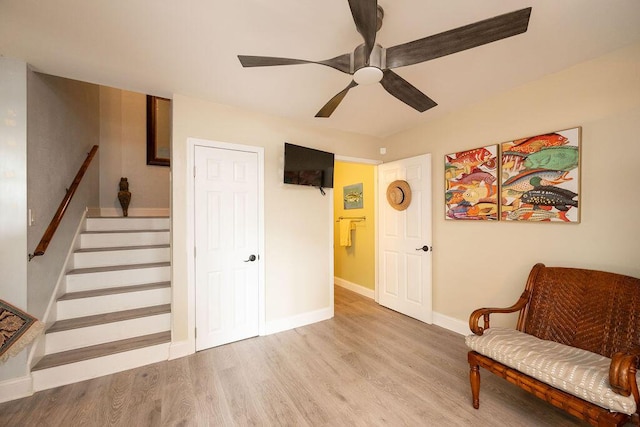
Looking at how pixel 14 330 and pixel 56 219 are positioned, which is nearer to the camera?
pixel 14 330

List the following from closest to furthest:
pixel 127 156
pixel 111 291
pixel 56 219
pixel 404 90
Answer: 1. pixel 404 90
2. pixel 56 219
3. pixel 111 291
4. pixel 127 156

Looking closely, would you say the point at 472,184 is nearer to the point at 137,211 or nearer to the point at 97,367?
the point at 97,367

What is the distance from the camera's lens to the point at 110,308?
255 centimetres

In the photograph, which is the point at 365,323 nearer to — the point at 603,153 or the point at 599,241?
the point at 599,241

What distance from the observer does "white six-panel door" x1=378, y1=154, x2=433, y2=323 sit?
10.5 ft

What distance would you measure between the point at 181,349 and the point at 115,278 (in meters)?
1.10

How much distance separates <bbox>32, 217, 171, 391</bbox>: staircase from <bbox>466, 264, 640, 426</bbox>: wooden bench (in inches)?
111

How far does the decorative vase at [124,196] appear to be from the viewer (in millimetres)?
3893

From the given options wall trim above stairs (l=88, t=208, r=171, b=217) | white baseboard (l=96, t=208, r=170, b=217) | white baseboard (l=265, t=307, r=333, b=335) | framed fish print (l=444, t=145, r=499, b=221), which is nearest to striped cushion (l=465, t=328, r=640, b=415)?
framed fish print (l=444, t=145, r=499, b=221)

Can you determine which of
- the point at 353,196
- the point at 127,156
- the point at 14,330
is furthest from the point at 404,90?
the point at 127,156

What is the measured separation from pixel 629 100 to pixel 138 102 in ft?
19.4

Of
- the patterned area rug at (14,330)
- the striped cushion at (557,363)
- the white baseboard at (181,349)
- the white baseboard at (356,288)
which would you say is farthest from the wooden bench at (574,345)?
the patterned area rug at (14,330)

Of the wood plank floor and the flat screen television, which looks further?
the flat screen television

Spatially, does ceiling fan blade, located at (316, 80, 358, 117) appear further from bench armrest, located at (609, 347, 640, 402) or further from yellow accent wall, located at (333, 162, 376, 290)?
yellow accent wall, located at (333, 162, 376, 290)
